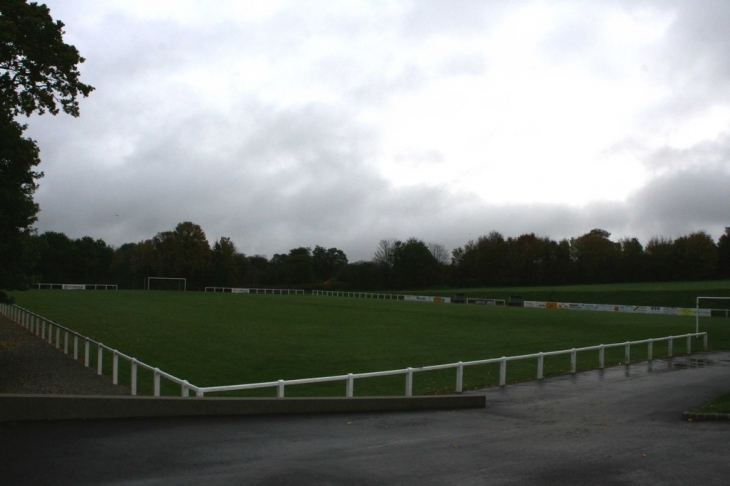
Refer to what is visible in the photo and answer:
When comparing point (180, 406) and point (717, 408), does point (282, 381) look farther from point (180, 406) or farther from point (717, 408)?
point (717, 408)

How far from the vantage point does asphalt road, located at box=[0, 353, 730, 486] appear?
749cm

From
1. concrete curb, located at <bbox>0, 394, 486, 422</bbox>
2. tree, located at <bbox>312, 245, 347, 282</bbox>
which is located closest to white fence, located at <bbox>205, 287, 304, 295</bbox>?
tree, located at <bbox>312, 245, 347, 282</bbox>

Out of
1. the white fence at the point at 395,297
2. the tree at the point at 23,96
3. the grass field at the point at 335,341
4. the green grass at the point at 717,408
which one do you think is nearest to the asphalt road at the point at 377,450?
the green grass at the point at 717,408

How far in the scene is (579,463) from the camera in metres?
8.47

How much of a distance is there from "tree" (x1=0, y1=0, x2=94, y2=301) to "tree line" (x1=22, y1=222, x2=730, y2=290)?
315 ft

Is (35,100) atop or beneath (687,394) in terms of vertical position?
atop

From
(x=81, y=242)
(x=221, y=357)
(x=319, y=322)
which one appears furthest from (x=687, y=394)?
(x=81, y=242)

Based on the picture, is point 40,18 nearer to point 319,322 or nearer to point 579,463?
point 579,463

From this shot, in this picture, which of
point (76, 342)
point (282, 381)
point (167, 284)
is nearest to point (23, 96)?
point (76, 342)

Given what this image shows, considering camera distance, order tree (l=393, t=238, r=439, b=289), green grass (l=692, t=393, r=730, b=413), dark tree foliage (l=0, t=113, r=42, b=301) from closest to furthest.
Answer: green grass (l=692, t=393, r=730, b=413) → dark tree foliage (l=0, t=113, r=42, b=301) → tree (l=393, t=238, r=439, b=289)

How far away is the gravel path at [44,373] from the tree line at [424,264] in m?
90.9

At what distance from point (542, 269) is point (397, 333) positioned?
102 metres

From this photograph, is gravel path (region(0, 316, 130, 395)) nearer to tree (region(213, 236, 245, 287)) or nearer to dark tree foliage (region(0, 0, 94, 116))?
dark tree foliage (region(0, 0, 94, 116))

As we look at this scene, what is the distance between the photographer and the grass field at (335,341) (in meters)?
23.3
